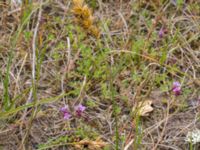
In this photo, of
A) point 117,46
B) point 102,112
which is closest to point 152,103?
point 102,112

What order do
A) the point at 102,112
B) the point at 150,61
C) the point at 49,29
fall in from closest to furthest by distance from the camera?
the point at 102,112, the point at 150,61, the point at 49,29

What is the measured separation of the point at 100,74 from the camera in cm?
206

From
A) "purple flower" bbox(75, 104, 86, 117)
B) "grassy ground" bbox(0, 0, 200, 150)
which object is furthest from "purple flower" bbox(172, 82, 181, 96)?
"purple flower" bbox(75, 104, 86, 117)

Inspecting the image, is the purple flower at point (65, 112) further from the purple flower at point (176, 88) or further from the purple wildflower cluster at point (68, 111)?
the purple flower at point (176, 88)

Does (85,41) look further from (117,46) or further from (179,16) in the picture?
(179,16)

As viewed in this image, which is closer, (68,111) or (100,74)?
(68,111)

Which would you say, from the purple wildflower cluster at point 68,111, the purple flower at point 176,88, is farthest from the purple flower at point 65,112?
the purple flower at point 176,88

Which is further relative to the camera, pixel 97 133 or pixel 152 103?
pixel 152 103

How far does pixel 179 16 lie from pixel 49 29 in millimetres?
695

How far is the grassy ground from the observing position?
1.84 metres

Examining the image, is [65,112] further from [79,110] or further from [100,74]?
[100,74]

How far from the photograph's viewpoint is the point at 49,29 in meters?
2.27

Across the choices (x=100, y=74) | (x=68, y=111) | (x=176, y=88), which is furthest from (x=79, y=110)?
(x=176, y=88)

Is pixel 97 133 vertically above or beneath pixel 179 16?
beneath
